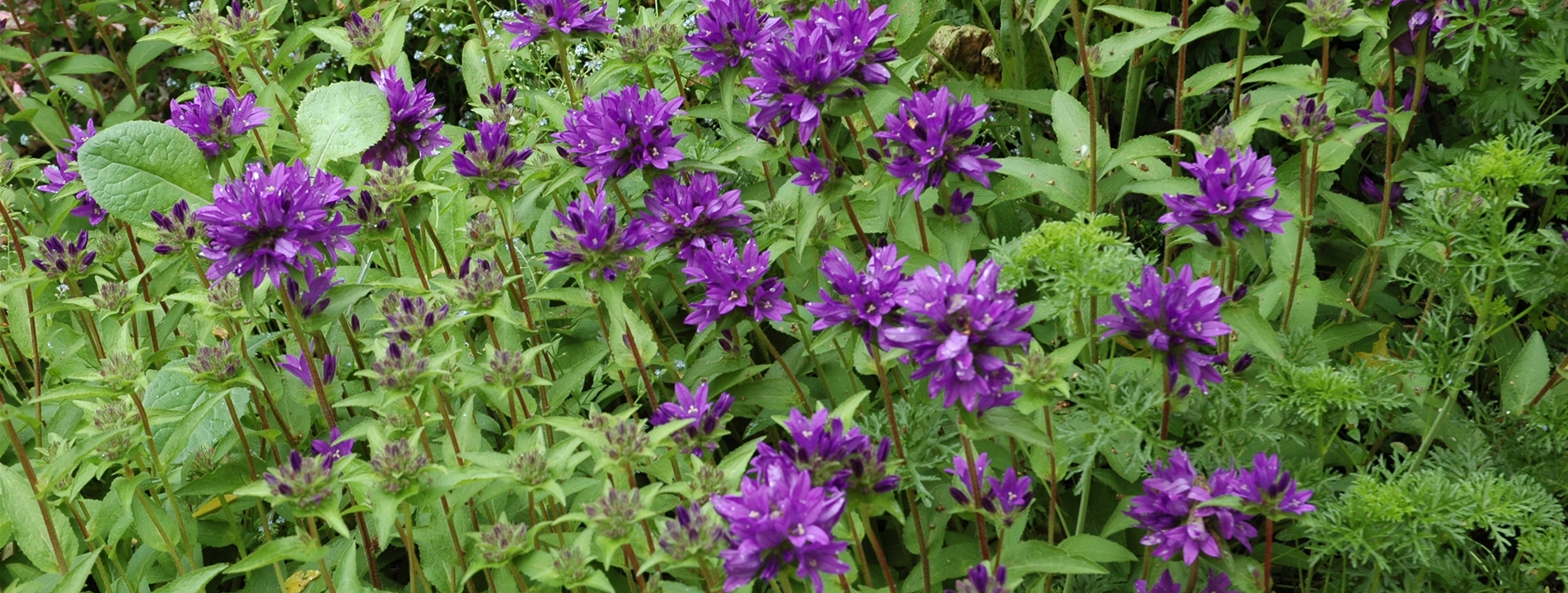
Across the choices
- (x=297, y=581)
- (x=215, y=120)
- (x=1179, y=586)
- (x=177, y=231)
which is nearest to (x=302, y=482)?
(x=297, y=581)

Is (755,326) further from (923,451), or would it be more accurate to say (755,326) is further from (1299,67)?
(1299,67)

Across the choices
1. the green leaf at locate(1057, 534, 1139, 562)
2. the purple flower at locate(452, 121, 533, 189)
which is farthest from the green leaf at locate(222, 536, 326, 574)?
the green leaf at locate(1057, 534, 1139, 562)

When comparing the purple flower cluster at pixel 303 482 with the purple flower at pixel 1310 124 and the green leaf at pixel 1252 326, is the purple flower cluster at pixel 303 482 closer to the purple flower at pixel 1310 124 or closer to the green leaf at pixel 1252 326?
the green leaf at pixel 1252 326

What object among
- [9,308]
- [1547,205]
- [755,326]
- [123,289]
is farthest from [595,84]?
[1547,205]

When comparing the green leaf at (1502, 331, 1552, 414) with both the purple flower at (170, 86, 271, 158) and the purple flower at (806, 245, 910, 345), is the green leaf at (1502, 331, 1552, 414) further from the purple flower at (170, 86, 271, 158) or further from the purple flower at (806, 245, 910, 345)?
the purple flower at (170, 86, 271, 158)

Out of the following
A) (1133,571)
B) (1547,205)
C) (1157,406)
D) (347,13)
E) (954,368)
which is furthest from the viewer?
(347,13)

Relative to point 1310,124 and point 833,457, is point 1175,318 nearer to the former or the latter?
point 833,457

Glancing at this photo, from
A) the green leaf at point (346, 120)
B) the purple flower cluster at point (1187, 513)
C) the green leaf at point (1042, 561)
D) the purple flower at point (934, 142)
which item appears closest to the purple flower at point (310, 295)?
the green leaf at point (346, 120)
